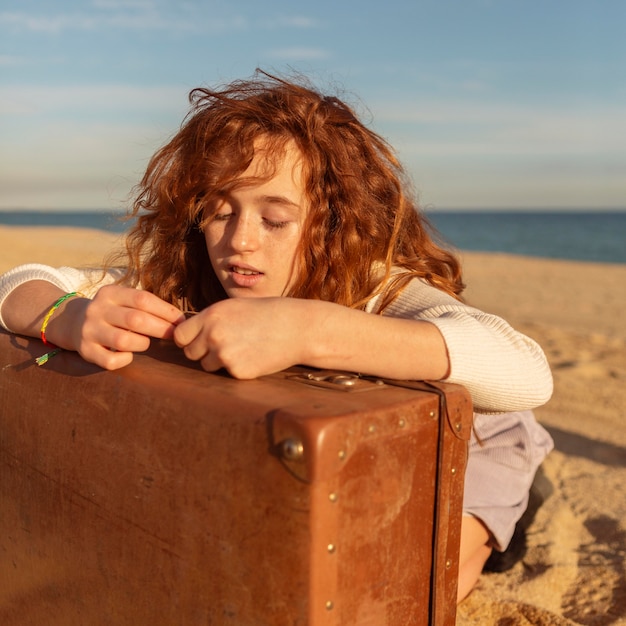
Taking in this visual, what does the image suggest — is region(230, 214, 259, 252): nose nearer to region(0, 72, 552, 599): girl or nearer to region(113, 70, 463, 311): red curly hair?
region(0, 72, 552, 599): girl

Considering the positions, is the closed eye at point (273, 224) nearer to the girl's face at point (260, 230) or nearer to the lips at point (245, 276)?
the girl's face at point (260, 230)

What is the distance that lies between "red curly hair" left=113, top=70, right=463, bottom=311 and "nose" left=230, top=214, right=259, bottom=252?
0.11 meters

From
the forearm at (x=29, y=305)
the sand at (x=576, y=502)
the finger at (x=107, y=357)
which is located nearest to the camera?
the finger at (x=107, y=357)

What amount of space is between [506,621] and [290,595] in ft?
4.13

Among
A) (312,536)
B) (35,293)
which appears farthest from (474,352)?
(35,293)

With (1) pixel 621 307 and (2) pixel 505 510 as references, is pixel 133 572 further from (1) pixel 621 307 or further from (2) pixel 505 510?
(1) pixel 621 307

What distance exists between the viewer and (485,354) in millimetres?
1643

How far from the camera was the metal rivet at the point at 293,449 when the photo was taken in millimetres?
1167

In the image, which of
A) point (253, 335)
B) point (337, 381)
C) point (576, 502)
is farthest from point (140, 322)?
point (576, 502)

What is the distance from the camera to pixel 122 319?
5.20 ft

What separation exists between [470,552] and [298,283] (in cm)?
105

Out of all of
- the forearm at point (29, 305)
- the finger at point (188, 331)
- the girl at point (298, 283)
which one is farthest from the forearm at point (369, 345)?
the forearm at point (29, 305)

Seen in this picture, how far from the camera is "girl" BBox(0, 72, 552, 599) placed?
1.51m

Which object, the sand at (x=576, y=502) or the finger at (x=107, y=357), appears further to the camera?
the sand at (x=576, y=502)
